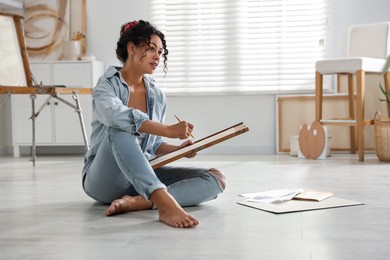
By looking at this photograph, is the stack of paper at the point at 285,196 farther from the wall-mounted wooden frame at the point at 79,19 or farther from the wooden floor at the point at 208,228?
the wall-mounted wooden frame at the point at 79,19

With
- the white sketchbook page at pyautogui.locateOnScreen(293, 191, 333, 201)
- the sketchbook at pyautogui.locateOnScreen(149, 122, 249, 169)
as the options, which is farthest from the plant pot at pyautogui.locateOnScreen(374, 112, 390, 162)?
the sketchbook at pyautogui.locateOnScreen(149, 122, 249, 169)

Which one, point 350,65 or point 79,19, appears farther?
point 79,19

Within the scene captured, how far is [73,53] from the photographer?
5359 mm

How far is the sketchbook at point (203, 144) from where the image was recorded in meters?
2.18

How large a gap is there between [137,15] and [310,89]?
177 centimetres

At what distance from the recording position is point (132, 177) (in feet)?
6.89

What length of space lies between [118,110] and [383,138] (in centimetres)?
277

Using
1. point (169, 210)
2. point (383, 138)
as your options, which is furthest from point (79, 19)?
point (169, 210)

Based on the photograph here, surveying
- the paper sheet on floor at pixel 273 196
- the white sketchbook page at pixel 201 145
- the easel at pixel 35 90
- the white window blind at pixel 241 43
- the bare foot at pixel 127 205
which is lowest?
the paper sheet on floor at pixel 273 196

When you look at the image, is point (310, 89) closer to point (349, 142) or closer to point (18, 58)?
point (349, 142)

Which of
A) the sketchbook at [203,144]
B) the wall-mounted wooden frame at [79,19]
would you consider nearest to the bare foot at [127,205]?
the sketchbook at [203,144]

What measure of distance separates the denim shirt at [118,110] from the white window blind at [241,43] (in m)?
2.97

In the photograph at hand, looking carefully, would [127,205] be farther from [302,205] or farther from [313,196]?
[313,196]

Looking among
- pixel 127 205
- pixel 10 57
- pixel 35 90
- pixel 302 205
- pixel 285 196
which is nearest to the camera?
pixel 127 205
